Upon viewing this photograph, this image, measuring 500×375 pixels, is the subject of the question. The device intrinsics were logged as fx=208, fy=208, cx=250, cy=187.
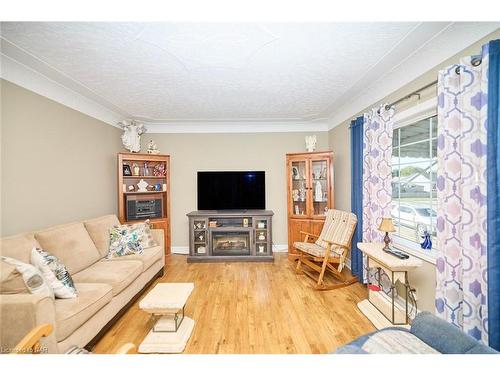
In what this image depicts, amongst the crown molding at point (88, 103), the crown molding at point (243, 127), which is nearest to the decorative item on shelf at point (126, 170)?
the crown molding at point (88, 103)

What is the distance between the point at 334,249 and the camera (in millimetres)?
3061

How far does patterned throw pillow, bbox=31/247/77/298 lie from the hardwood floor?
55 centimetres

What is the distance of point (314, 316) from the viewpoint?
2203mm

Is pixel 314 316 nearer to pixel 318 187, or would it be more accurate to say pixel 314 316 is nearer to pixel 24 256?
pixel 318 187

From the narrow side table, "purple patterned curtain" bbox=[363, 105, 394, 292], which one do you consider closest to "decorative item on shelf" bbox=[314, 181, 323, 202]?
"purple patterned curtain" bbox=[363, 105, 394, 292]

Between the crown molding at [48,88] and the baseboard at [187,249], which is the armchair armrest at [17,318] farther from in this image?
the baseboard at [187,249]

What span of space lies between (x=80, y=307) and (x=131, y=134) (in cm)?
310

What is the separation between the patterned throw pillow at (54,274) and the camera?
1.71 m

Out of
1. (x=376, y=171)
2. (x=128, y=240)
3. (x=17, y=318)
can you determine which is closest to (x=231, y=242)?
(x=128, y=240)

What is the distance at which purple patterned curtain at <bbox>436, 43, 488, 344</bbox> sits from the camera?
1.40 metres

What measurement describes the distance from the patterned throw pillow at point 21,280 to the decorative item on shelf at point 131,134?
2.74 meters

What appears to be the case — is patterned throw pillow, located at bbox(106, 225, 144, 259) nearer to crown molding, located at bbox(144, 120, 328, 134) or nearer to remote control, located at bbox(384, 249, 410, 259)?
crown molding, located at bbox(144, 120, 328, 134)

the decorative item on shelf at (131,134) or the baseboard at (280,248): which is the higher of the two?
the decorative item on shelf at (131,134)
